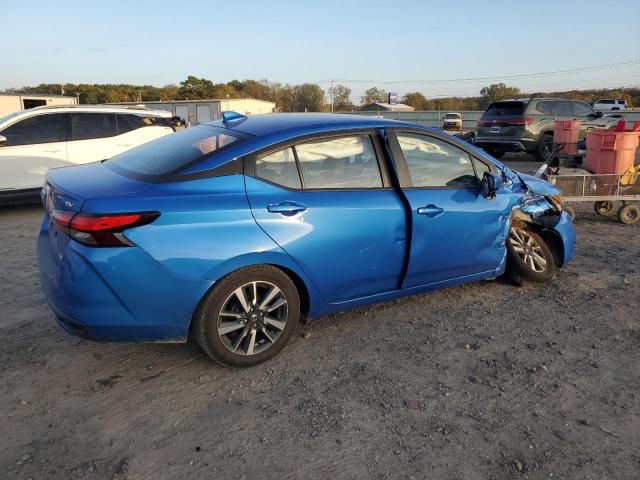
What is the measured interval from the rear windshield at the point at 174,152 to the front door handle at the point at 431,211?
1.35m

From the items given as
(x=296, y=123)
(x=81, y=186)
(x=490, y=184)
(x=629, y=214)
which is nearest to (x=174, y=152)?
(x=81, y=186)

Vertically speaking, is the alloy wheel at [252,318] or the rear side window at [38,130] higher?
the rear side window at [38,130]

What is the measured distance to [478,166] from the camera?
166 inches

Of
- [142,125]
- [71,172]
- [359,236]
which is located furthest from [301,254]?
[142,125]

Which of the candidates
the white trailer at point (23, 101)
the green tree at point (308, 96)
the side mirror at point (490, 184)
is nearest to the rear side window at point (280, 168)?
the side mirror at point (490, 184)

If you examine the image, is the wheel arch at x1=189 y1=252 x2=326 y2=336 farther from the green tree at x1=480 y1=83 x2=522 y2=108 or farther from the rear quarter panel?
the green tree at x1=480 y1=83 x2=522 y2=108

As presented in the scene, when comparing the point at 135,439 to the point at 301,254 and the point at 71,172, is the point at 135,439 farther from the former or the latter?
the point at 71,172

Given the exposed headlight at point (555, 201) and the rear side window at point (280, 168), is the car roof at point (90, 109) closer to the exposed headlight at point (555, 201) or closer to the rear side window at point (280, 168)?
the rear side window at point (280, 168)

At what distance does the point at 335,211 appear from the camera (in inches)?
135

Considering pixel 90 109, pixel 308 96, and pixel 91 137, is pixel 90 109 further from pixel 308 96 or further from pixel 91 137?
pixel 308 96

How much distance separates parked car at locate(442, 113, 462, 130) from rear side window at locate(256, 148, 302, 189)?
3213 centimetres

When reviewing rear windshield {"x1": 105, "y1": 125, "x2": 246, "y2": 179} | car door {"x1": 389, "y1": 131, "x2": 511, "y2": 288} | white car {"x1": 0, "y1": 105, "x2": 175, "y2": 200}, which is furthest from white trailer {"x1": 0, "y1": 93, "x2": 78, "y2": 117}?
car door {"x1": 389, "y1": 131, "x2": 511, "y2": 288}

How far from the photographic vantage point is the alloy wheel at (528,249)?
4656 mm

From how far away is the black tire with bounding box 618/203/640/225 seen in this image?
7.28 metres
